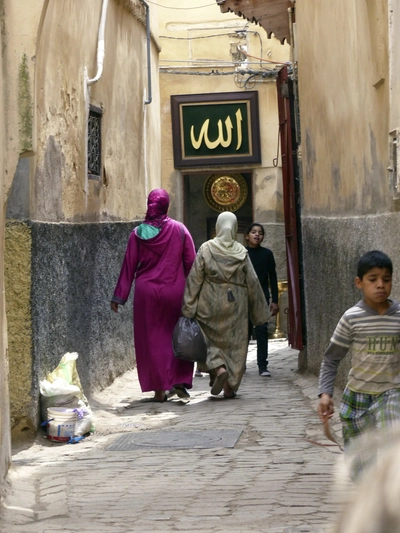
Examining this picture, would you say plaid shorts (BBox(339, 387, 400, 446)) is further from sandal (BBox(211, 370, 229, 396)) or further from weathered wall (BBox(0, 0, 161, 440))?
sandal (BBox(211, 370, 229, 396))

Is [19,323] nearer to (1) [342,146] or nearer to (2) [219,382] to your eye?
(2) [219,382]

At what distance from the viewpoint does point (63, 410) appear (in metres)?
6.80

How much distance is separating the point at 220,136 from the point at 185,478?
1380 cm

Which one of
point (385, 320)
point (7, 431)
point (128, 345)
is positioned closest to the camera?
point (385, 320)

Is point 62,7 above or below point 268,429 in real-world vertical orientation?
above

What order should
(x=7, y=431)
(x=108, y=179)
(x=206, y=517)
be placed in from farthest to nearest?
(x=108, y=179) → (x=7, y=431) → (x=206, y=517)

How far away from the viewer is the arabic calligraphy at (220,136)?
61.4ft

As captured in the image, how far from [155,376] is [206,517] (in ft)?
14.1

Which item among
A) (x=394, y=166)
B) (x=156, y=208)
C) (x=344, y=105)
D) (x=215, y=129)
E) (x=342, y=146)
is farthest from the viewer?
(x=215, y=129)

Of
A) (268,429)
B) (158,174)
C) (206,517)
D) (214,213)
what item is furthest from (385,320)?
(214,213)

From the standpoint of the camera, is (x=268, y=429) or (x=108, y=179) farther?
(x=108, y=179)

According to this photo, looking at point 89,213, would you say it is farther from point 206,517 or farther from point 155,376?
point 206,517

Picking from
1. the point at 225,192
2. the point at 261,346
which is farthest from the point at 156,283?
the point at 225,192

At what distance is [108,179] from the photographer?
1002cm
